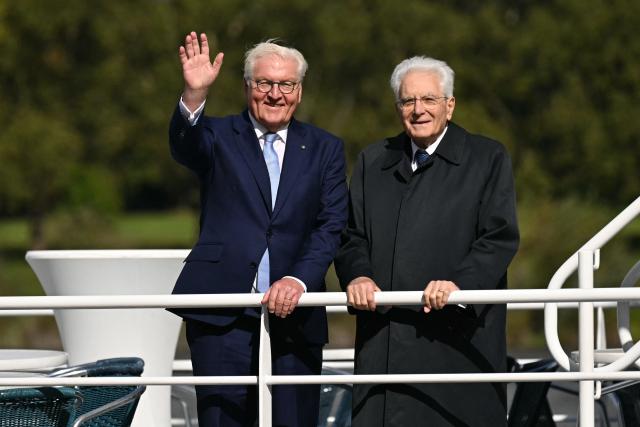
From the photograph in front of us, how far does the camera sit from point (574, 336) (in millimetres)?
17641

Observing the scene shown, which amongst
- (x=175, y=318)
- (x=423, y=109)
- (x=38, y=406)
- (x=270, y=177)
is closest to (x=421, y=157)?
(x=423, y=109)

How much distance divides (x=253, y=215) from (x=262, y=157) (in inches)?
8.6

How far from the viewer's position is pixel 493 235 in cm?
466

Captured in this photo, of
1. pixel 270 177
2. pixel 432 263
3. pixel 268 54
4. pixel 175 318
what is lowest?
pixel 175 318

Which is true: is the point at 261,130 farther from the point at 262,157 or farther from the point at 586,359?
the point at 586,359

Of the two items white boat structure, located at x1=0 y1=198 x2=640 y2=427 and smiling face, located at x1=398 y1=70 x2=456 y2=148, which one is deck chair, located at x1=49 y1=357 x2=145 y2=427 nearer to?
white boat structure, located at x1=0 y1=198 x2=640 y2=427

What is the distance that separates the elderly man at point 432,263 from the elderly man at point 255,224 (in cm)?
17

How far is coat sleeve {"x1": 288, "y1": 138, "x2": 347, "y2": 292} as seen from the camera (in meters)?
4.75

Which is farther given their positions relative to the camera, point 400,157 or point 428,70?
point 400,157

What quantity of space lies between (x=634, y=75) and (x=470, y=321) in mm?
24184

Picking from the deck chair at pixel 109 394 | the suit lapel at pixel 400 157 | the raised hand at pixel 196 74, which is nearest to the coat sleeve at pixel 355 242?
the suit lapel at pixel 400 157

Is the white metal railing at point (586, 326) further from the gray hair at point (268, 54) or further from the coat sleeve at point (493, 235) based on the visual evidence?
the gray hair at point (268, 54)

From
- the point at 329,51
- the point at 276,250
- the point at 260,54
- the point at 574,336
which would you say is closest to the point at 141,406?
the point at 276,250

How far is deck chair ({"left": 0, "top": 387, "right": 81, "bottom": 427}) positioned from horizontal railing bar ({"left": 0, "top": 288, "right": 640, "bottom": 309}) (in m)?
0.31
